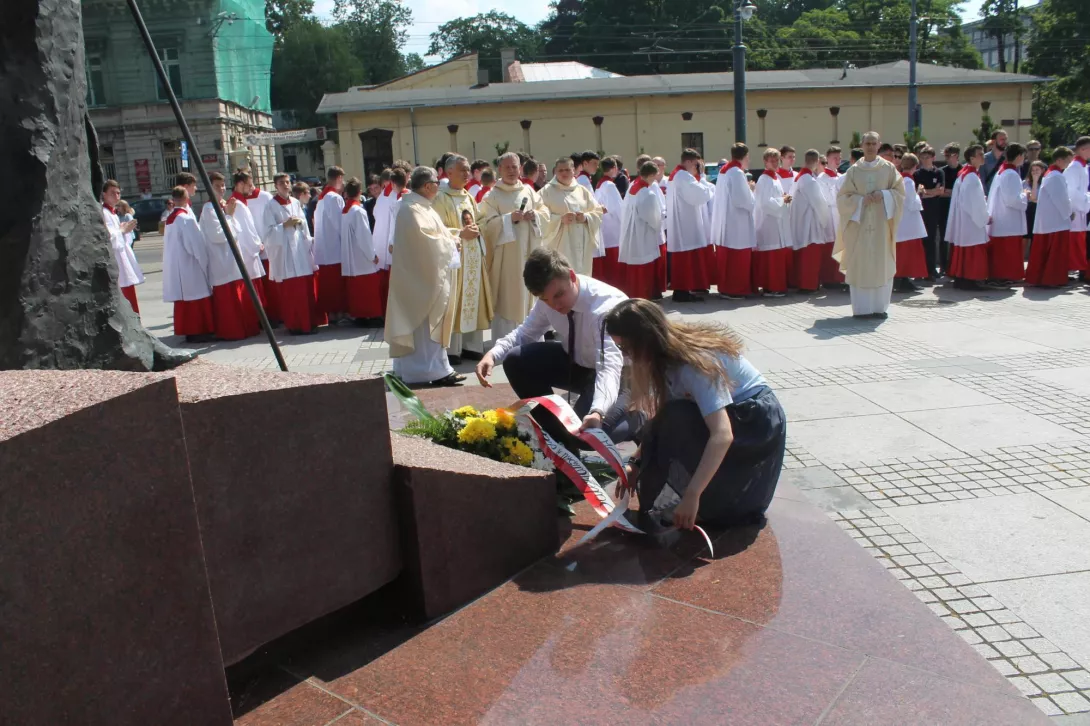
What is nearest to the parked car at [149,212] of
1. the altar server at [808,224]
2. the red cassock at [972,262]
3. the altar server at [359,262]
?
the altar server at [359,262]

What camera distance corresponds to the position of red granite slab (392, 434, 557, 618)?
341 cm

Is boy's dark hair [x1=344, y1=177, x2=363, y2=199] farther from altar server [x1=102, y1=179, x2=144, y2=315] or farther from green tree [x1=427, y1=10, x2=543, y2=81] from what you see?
green tree [x1=427, y1=10, x2=543, y2=81]

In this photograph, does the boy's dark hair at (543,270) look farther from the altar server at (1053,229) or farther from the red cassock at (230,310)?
the altar server at (1053,229)

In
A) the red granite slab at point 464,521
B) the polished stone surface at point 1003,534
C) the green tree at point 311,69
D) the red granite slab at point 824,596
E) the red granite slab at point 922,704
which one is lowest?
the polished stone surface at point 1003,534

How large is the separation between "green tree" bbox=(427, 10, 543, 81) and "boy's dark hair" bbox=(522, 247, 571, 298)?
72852 millimetres

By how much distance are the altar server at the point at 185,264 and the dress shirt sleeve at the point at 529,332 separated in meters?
7.25

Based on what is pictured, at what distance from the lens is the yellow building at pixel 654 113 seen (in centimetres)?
3872

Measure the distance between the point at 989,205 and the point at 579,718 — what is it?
12.3 metres

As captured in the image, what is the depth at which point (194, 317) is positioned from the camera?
11.6 m

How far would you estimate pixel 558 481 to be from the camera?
4.56 meters

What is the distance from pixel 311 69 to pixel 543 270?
64.8m

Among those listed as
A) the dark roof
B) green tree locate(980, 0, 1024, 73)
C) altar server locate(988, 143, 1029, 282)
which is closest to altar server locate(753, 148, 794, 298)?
altar server locate(988, 143, 1029, 282)

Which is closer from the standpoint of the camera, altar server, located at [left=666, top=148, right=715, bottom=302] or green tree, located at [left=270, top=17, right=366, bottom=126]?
altar server, located at [left=666, top=148, right=715, bottom=302]

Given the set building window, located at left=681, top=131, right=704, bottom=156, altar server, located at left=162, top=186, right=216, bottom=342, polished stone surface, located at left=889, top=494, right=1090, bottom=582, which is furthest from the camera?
building window, located at left=681, top=131, right=704, bottom=156
